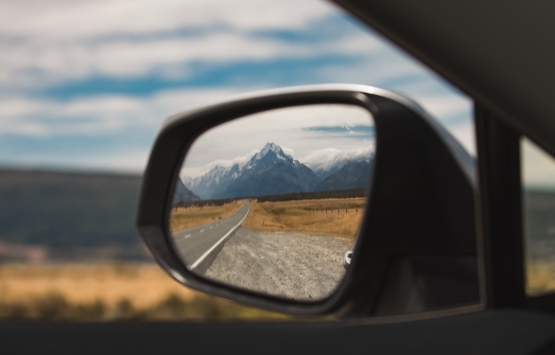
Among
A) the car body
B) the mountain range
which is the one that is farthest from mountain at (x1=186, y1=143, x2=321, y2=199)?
the car body

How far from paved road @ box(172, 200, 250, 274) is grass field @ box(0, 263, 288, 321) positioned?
850 centimetres

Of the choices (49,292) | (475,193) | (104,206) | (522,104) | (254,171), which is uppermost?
(522,104)

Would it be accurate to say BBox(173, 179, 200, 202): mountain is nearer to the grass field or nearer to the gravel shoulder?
the gravel shoulder

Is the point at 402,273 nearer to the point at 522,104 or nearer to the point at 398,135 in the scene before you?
the point at 398,135

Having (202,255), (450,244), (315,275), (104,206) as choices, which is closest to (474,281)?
(450,244)

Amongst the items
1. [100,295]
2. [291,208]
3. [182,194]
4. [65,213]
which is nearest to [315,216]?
[291,208]

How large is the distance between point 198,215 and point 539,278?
4.07 ft

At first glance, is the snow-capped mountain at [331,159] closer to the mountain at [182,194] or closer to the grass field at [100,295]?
the mountain at [182,194]

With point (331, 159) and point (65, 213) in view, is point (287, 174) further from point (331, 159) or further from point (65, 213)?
point (65, 213)

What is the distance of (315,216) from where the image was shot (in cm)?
160

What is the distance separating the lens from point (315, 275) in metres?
1.74

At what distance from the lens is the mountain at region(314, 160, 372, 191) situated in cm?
157

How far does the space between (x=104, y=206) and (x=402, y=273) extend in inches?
848

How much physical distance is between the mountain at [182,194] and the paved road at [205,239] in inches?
4.9
